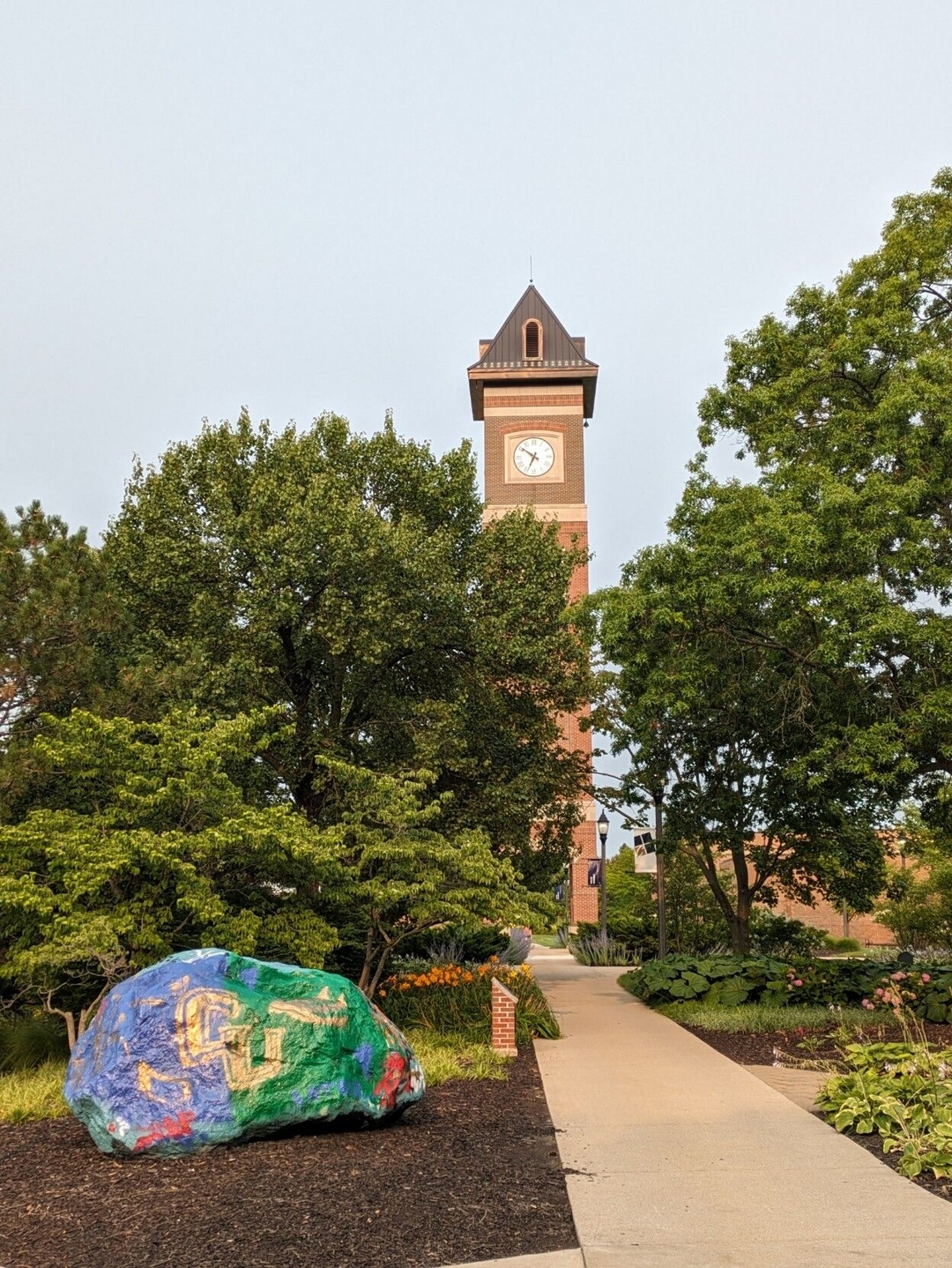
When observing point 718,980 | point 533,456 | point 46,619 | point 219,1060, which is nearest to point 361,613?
point 46,619

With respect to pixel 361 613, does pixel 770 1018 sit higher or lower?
lower

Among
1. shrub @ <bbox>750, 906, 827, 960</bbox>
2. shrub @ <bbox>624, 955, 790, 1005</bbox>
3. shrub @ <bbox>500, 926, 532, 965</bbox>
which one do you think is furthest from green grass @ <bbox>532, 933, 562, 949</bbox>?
shrub @ <bbox>624, 955, 790, 1005</bbox>

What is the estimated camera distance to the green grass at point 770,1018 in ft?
44.9

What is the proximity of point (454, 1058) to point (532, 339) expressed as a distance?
3891 cm

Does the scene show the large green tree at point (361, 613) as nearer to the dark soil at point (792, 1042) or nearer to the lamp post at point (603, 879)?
the dark soil at point (792, 1042)

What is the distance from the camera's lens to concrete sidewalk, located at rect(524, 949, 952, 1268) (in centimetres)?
512

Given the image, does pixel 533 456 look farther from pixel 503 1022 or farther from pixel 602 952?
pixel 503 1022

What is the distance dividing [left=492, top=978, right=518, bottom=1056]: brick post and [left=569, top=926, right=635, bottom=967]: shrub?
15.7 m

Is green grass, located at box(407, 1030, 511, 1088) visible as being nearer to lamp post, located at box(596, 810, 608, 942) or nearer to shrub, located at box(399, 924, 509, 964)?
shrub, located at box(399, 924, 509, 964)

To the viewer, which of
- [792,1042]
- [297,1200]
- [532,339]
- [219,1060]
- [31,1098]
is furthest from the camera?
[532,339]

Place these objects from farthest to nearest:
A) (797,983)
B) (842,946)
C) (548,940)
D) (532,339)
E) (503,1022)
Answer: (532,339) < (548,940) < (842,946) < (797,983) < (503,1022)

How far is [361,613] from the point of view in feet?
50.4

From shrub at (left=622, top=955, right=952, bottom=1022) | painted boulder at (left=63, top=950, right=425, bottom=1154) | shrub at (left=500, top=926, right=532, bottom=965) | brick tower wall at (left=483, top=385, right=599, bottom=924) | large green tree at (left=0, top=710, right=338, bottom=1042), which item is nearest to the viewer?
painted boulder at (left=63, top=950, right=425, bottom=1154)

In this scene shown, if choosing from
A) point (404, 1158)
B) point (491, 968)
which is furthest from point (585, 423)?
point (404, 1158)
